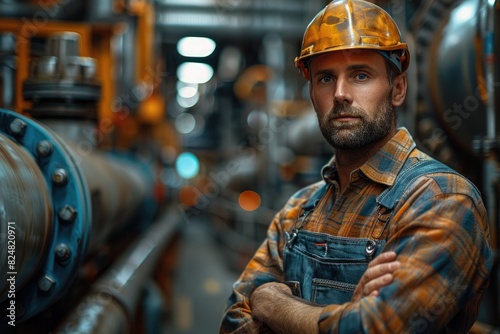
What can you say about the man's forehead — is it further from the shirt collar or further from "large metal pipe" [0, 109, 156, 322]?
"large metal pipe" [0, 109, 156, 322]

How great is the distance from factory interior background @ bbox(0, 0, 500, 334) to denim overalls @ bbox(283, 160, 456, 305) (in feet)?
1.94

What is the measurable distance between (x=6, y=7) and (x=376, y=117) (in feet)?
9.34

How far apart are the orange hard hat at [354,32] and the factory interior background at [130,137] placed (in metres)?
0.65

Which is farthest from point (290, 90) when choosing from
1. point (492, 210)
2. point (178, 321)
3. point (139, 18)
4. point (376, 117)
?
point (376, 117)

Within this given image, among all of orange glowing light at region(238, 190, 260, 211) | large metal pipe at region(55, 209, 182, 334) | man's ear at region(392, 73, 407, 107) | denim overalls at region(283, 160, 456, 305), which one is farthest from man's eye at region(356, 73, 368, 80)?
orange glowing light at region(238, 190, 260, 211)

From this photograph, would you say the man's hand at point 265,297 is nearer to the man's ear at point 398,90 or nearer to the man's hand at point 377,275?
the man's hand at point 377,275

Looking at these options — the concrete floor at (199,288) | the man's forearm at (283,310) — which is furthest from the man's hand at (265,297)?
the concrete floor at (199,288)

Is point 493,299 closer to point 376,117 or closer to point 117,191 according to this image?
point 376,117

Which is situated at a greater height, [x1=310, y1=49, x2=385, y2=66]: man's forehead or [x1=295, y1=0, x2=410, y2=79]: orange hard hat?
[x1=295, y1=0, x2=410, y2=79]: orange hard hat

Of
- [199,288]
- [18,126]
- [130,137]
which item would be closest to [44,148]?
[18,126]

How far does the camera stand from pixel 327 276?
1.36 m

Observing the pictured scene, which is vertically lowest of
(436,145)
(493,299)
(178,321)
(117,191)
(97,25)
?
(178,321)

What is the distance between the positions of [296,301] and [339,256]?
0.14m

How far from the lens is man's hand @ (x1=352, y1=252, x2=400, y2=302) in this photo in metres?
1.16
